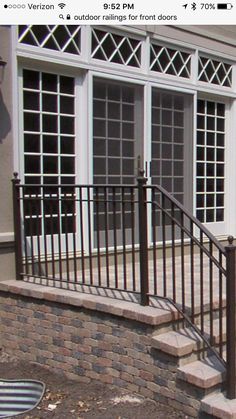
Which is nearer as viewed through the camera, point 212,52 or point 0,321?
point 0,321

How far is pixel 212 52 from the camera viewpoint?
705 centimetres

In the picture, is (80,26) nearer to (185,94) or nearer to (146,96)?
(146,96)

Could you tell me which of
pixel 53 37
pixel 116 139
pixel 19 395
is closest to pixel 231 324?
pixel 19 395

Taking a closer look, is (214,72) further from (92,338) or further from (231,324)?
(231,324)

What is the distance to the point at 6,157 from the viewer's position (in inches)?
189

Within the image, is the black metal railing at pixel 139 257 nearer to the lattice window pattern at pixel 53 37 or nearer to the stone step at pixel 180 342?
the stone step at pixel 180 342

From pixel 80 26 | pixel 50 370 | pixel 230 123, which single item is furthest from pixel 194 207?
pixel 50 370

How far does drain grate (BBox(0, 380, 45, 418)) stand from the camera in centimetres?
387

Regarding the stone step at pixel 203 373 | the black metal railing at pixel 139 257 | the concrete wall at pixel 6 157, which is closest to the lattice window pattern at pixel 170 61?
the black metal railing at pixel 139 257

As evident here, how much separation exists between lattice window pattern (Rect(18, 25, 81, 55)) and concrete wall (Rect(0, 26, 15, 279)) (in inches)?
10.1

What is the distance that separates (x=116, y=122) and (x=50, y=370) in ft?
9.97
